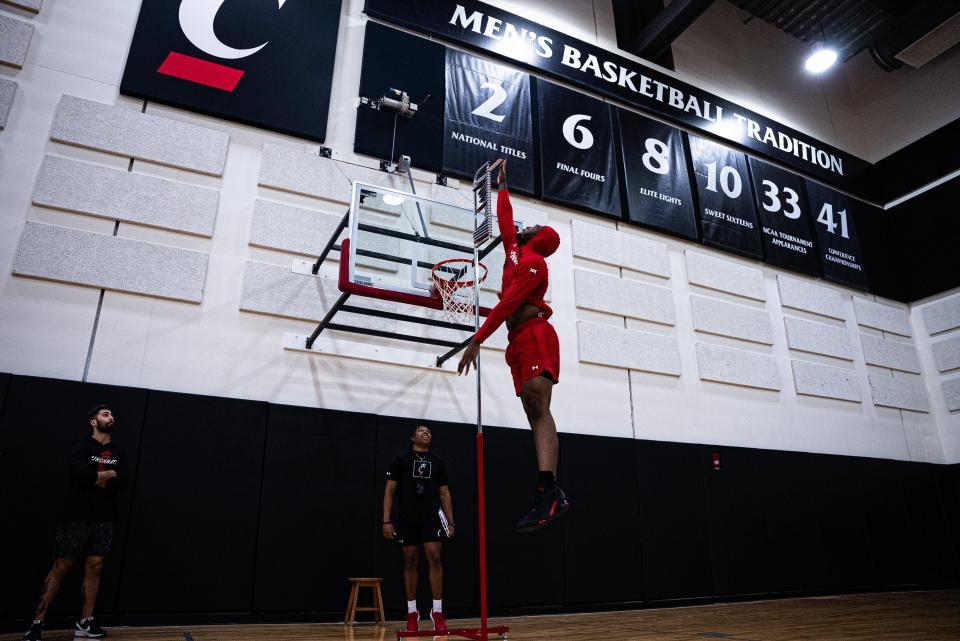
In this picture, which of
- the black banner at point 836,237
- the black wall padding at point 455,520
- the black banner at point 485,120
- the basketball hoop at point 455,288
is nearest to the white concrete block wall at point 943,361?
the black banner at point 836,237

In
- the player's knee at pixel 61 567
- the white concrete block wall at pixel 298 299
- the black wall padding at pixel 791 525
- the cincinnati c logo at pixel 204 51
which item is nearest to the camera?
the player's knee at pixel 61 567

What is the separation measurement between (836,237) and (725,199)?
239cm

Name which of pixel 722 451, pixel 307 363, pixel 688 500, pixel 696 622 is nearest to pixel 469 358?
pixel 307 363

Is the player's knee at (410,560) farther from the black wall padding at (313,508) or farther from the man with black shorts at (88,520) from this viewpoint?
the man with black shorts at (88,520)

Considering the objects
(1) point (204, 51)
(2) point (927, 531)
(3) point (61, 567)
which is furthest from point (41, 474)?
(2) point (927, 531)

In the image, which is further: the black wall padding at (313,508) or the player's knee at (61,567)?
the black wall padding at (313,508)

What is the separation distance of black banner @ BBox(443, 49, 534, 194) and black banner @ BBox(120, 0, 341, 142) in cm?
145

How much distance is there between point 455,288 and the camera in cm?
548

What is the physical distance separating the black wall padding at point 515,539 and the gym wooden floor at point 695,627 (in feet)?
0.91

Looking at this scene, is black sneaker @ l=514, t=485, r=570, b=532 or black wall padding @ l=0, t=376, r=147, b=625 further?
black wall padding @ l=0, t=376, r=147, b=625

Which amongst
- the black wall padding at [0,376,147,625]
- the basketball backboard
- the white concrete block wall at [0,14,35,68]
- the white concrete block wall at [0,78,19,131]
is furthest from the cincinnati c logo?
the black wall padding at [0,376,147,625]

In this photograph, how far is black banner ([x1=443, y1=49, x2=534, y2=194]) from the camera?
7.37 metres

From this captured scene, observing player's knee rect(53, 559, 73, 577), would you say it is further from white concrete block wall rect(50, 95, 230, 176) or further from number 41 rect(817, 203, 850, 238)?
number 41 rect(817, 203, 850, 238)

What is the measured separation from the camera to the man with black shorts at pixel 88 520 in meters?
4.17
